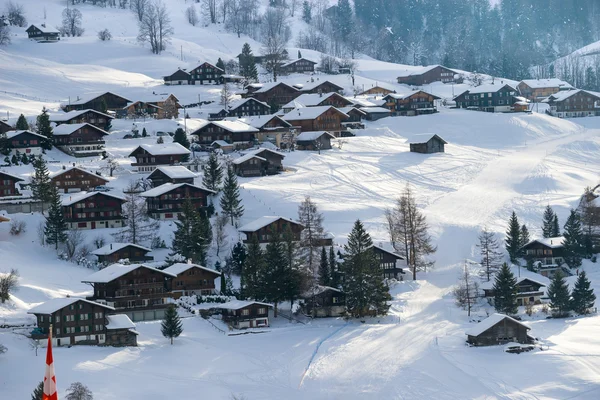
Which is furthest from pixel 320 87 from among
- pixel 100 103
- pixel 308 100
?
pixel 100 103

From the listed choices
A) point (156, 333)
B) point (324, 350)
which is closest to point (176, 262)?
point (156, 333)

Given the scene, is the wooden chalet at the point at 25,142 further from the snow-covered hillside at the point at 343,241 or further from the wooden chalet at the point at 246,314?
the wooden chalet at the point at 246,314

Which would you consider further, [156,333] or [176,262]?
[176,262]

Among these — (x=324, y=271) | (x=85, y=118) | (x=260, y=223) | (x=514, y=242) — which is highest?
(x=85, y=118)

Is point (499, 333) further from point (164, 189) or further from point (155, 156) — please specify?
point (155, 156)

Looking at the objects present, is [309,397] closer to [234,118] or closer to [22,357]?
[22,357]

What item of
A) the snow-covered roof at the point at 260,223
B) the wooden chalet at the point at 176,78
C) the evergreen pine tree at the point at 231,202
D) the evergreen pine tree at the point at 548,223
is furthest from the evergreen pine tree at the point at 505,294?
the wooden chalet at the point at 176,78
